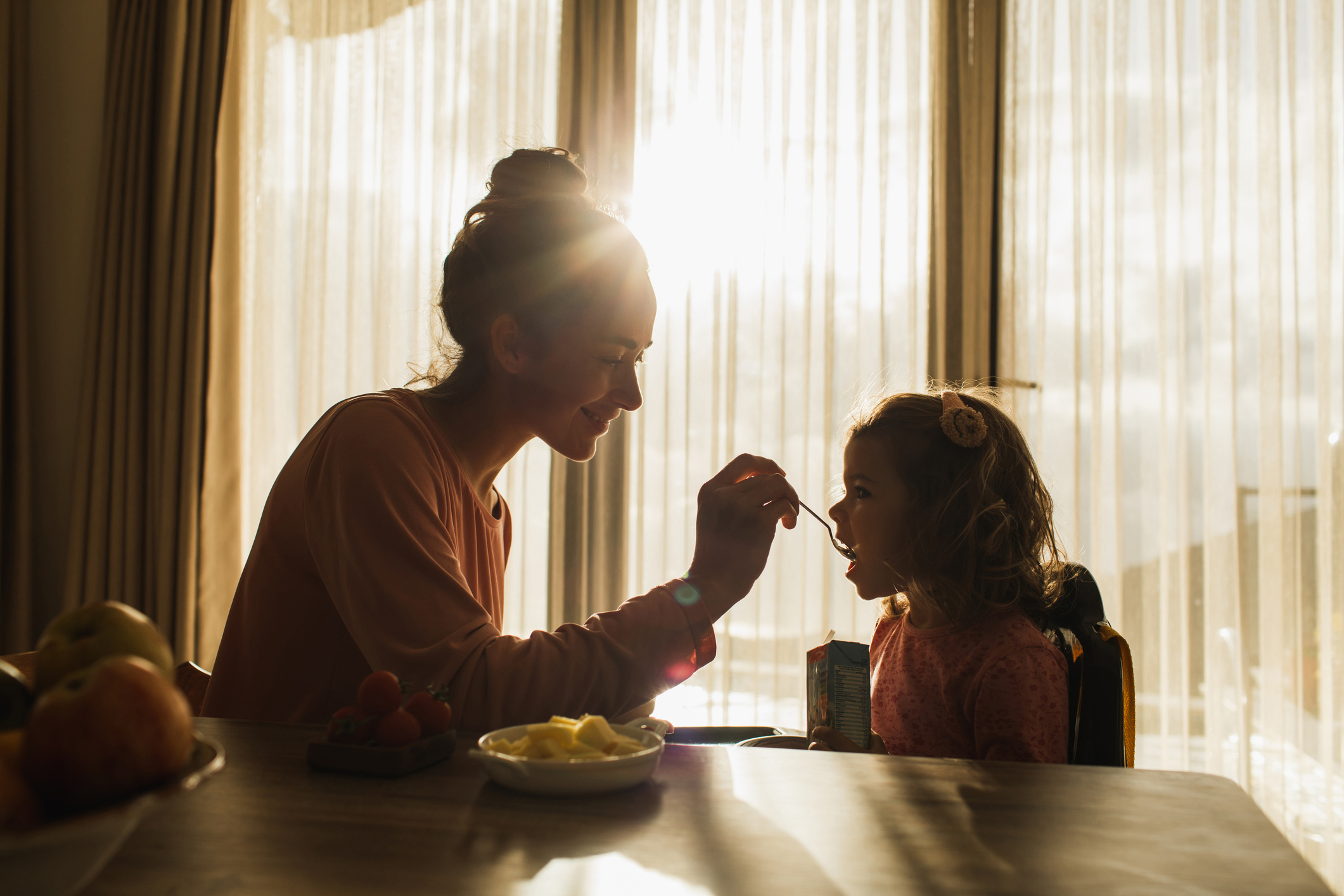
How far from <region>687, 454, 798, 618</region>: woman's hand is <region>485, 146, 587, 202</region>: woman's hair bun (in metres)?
0.55

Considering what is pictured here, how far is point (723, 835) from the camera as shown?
63 centimetres

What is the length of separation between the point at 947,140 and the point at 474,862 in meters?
2.42

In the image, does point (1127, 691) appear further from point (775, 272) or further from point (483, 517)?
point (775, 272)

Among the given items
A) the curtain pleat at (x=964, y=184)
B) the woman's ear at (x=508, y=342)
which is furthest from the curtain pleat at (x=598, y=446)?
the woman's ear at (x=508, y=342)

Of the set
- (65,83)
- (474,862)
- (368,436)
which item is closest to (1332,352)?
(368,436)

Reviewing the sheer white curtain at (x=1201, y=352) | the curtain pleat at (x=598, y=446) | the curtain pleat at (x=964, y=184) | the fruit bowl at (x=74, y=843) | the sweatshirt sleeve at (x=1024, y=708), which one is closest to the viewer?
the fruit bowl at (x=74, y=843)

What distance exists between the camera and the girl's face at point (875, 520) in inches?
57.2

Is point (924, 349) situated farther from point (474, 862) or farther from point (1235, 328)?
point (474, 862)

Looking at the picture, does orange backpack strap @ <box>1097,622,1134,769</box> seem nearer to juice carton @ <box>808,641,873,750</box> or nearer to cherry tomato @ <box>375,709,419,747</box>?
juice carton @ <box>808,641,873,750</box>

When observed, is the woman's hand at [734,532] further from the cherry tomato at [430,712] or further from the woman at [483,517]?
the cherry tomato at [430,712]

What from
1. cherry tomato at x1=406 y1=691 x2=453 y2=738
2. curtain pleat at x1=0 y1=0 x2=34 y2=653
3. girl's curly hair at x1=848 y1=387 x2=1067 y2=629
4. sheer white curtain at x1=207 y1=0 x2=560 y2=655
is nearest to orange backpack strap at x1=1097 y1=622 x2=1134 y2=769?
girl's curly hair at x1=848 y1=387 x2=1067 y2=629

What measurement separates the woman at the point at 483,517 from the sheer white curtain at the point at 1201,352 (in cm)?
146

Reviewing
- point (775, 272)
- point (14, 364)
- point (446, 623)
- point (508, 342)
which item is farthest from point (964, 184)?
point (14, 364)

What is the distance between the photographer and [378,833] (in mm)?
611
